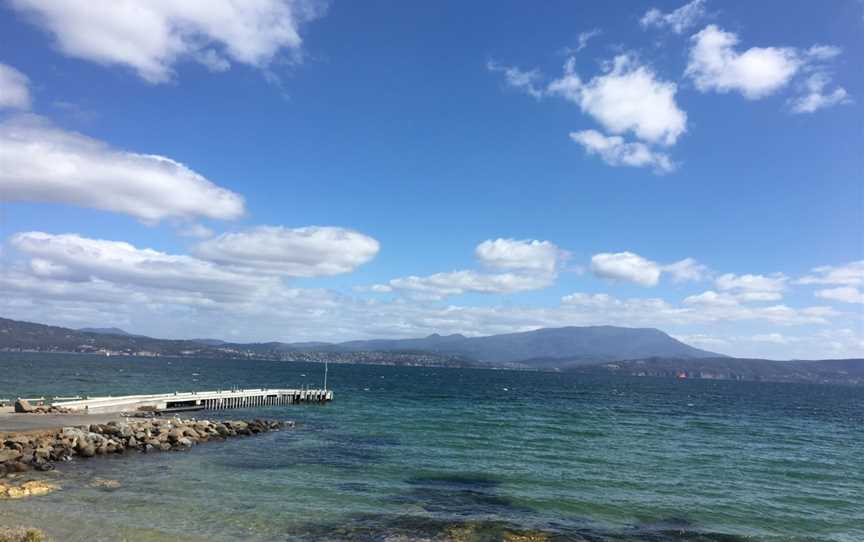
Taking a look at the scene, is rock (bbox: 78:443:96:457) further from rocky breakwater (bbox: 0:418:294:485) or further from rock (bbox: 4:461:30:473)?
rock (bbox: 4:461:30:473)

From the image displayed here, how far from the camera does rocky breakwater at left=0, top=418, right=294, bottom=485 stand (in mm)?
28203

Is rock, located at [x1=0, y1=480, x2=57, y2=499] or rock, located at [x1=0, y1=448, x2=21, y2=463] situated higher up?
rock, located at [x1=0, y1=448, x2=21, y2=463]

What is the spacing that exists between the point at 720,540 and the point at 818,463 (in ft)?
91.1

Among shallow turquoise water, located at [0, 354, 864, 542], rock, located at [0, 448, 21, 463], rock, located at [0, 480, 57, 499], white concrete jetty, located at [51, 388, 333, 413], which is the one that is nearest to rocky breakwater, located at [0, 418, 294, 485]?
rock, located at [0, 448, 21, 463]

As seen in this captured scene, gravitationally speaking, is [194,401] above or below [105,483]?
below

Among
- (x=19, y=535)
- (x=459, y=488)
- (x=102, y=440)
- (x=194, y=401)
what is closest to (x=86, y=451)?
(x=102, y=440)

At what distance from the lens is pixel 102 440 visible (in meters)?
33.6

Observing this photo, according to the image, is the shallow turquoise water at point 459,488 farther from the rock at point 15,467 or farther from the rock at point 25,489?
the rock at point 15,467

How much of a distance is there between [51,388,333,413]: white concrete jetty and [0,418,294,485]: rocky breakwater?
12196mm

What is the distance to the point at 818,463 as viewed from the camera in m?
43.1

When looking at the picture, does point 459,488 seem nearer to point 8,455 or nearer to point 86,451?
point 86,451

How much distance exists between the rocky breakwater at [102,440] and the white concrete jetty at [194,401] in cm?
1220

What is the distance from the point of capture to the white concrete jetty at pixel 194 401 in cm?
5003

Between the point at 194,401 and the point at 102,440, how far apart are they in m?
28.4
